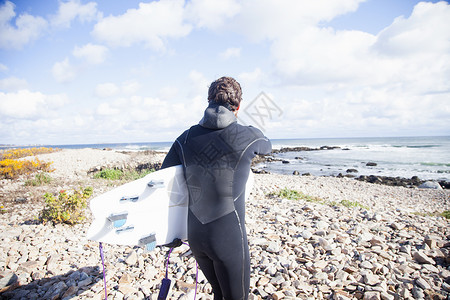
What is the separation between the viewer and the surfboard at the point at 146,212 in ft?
6.16

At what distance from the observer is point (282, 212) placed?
5469 millimetres

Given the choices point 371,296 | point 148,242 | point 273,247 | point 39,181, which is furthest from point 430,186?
point 39,181

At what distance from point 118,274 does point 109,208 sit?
1768 millimetres

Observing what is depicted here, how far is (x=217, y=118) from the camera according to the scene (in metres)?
1.65

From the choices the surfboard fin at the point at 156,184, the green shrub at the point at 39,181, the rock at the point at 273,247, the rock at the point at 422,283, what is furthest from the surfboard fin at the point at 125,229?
the green shrub at the point at 39,181

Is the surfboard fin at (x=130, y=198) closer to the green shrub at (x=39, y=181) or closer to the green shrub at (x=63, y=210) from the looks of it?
the green shrub at (x=63, y=210)

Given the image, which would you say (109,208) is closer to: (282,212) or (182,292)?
(182,292)

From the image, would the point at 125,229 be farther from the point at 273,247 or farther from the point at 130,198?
the point at 273,247

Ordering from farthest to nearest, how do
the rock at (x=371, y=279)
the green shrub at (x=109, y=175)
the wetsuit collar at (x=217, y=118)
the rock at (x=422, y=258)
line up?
the green shrub at (x=109, y=175) → the rock at (x=422, y=258) → the rock at (x=371, y=279) → the wetsuit collar at (x=217, y=118)

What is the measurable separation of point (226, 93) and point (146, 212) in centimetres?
121

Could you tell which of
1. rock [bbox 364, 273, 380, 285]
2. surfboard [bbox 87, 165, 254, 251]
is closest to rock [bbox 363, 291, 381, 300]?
rock [bbox 364, 273, 380, 285]

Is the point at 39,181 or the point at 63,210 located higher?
the point at 39,181

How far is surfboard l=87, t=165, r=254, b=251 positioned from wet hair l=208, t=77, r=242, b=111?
627 millimetres

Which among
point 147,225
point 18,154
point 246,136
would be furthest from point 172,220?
point 18,154
